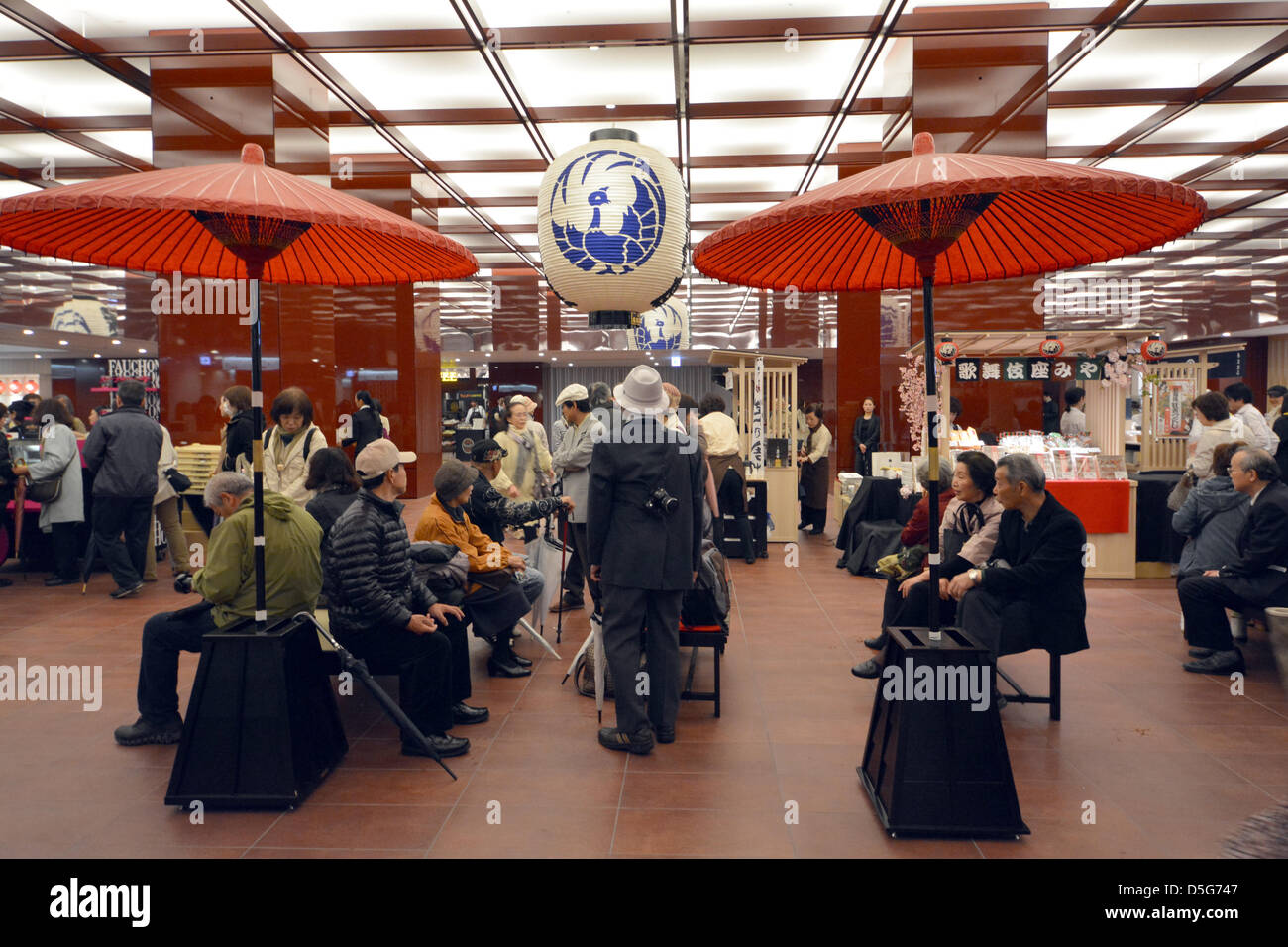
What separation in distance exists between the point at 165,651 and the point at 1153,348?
7.49m

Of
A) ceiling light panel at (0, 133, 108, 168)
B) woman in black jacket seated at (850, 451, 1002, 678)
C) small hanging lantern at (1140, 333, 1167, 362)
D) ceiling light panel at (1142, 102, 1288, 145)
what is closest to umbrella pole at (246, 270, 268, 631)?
woman in black jacket seated at (850, 451, 1002, 678)

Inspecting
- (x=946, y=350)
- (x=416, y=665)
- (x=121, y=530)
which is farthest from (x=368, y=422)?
(x=416, y=665)

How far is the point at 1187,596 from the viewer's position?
4574 millimetres

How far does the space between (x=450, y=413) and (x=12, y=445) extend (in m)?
16.2

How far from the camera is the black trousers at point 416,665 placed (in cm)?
335

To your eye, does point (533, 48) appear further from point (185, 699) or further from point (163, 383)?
point (185, 699)

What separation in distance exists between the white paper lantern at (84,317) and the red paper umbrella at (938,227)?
Answer: 15227mm

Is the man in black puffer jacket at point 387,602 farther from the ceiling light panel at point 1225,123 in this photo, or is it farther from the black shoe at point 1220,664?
the ceiling light panel at point 1225,123

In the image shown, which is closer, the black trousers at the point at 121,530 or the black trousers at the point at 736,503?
the black trousers at the point at 121,530

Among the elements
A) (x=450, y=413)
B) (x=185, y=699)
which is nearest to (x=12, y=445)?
(x=185, y=699)

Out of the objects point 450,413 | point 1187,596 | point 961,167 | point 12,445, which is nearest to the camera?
point 961,167

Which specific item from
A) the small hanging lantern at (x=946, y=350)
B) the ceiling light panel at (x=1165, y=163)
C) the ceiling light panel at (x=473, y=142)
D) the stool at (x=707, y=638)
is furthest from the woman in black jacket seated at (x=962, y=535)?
the ceiling light panel at (x=1165, y=163)

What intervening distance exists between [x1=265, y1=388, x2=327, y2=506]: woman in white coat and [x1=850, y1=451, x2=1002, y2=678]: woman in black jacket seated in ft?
11.3

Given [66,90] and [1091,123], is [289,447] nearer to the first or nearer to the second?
[66,90]
